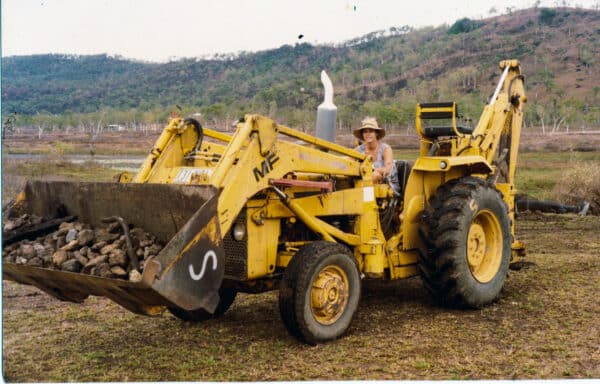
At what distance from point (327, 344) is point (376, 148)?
8.37ft

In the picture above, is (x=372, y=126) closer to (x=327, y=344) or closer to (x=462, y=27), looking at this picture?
(x=327, y=344)

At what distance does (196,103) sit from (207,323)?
24.5 metres

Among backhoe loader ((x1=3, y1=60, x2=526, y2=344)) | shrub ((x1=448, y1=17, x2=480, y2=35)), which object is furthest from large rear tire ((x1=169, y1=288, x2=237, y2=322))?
shrub ((x1=448, y1=17, x2=480, y2=35))

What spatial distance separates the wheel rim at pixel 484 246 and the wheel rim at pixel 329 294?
1798 millimetres

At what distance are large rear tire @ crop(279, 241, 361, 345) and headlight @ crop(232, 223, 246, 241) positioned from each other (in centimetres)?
47

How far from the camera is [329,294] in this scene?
6004 mm

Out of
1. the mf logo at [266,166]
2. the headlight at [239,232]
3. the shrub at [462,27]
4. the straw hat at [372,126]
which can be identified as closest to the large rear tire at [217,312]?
the headlight at [239,232]

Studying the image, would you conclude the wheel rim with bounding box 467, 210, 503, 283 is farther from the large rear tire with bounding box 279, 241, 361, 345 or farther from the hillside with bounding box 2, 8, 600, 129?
the hillside with bounding box 2, 8, 600, 129

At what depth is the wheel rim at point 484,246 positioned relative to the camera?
24.4ft

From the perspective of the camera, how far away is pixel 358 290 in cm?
629

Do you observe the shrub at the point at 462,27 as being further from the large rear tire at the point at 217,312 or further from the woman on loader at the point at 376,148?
the large rear tire at the point at 217,312

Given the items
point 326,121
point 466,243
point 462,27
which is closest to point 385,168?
point 326,121

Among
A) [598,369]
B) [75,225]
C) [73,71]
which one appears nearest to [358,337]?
[598,369]

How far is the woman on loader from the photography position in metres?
7.48
